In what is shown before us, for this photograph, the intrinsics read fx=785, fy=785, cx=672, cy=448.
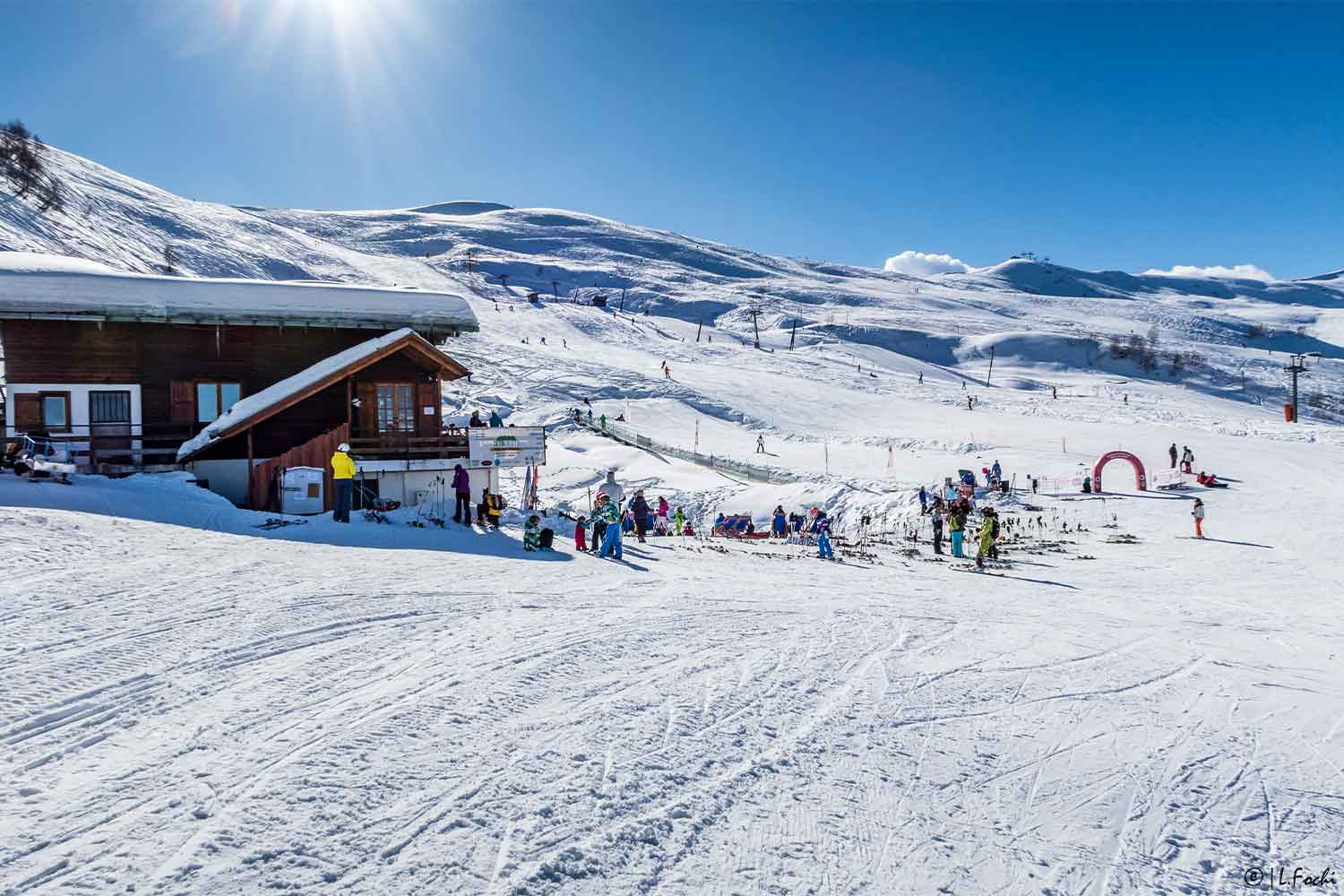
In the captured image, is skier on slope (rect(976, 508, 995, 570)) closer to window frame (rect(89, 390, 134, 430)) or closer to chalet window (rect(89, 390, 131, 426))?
window frame (rect(89, 390, 134, 430))

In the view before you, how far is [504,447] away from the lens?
19531mm

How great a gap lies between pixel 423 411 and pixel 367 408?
1.36 meters

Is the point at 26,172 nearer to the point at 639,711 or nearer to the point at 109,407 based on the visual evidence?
the point at 109,407

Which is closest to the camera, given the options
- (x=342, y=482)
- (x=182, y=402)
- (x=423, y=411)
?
(x=342, y=482)

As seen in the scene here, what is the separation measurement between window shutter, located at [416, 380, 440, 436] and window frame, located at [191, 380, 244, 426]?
4.26 meters

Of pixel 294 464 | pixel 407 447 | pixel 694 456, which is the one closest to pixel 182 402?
pixel 294 464

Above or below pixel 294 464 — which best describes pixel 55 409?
above

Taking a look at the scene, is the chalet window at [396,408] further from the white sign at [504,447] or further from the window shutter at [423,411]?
the white sign at [504,447]

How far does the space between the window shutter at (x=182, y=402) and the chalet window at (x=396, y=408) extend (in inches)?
175

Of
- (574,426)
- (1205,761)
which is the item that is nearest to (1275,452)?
(574,426)

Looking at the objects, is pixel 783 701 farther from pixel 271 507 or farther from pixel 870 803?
pixel 271 507

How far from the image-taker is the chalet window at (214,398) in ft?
63.9

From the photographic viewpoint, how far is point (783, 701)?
646 cm

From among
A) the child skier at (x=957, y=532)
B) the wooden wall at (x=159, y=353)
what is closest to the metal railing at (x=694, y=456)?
the child skier at (x=957, y=532)
